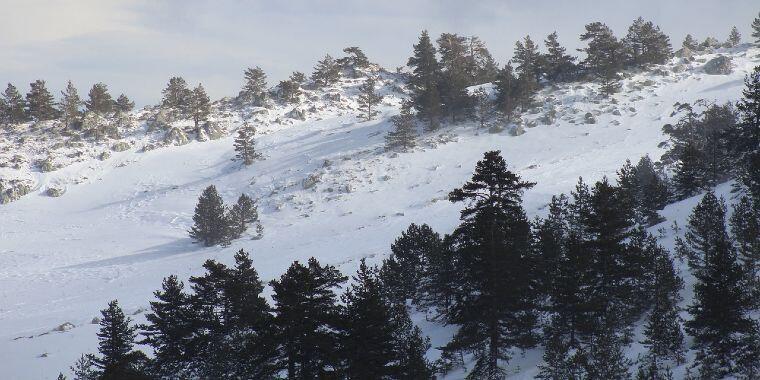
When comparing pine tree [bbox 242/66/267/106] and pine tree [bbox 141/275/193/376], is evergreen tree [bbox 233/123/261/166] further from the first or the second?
pine tree [bbox 141/275/193/376]

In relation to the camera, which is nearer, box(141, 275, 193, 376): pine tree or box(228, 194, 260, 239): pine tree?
box(141, 275, 193, 376): pine tree

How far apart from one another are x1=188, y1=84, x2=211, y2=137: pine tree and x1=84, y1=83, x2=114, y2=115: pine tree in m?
17.9

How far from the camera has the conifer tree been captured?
9494cm

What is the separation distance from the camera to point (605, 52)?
288ft

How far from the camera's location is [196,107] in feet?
307

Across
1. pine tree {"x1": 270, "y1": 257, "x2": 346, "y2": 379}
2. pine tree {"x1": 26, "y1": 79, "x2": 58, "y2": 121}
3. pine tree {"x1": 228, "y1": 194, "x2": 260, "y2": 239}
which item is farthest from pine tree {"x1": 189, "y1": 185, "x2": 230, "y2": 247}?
pine tree {"x1": 26, "y1": 79, "x2": 58, "y2": 121}

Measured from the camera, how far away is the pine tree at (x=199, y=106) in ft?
307

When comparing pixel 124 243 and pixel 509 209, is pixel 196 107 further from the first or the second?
pixel 509 209

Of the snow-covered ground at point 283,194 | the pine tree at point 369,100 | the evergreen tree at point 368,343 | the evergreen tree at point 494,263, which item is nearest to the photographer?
the evergreen tree at point 368,343

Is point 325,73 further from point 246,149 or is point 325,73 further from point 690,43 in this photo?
point 690,43

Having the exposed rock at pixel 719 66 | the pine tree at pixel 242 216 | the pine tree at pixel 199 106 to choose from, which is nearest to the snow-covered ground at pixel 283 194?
the exposed rock at pixel 719 66

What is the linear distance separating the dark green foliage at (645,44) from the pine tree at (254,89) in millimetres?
70614

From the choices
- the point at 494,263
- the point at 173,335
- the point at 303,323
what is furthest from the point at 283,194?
the point at 303,323

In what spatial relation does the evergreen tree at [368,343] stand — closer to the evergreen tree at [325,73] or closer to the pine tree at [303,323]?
the pine tree at [303,323]
